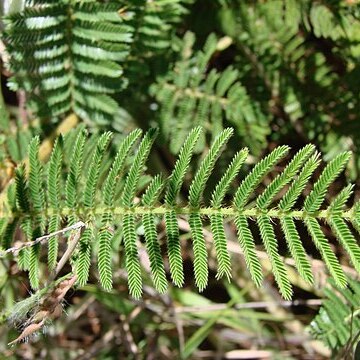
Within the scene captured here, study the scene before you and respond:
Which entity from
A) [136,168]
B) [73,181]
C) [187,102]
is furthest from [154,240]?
[187,102]

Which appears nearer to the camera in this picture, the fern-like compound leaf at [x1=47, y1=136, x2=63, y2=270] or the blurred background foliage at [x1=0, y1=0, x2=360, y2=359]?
the fern-like compound leaf at [x1=47, y1=136, x2=63, y2=270]

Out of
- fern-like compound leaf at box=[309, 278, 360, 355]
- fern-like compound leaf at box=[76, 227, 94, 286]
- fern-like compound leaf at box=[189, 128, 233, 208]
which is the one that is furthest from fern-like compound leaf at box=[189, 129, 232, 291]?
fern-like compound leaf at box=[309, 278, 360, 355]

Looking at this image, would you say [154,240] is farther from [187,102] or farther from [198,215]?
[187,102]

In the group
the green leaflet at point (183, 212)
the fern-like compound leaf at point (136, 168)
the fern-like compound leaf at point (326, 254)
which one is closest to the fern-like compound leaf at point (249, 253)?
the green leaflet at point (183, 212)

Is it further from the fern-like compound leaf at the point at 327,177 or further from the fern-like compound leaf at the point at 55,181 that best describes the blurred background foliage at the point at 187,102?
the fern-like compound leaf at the point at 327,177

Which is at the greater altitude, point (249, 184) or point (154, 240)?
point (249, 184)

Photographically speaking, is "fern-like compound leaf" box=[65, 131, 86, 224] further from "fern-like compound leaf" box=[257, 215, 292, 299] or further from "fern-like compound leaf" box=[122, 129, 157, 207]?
"fern-like compound leaf" box=[257, 215, 292, 299]

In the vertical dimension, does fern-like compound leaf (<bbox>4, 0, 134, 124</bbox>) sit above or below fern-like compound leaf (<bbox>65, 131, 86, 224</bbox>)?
above
